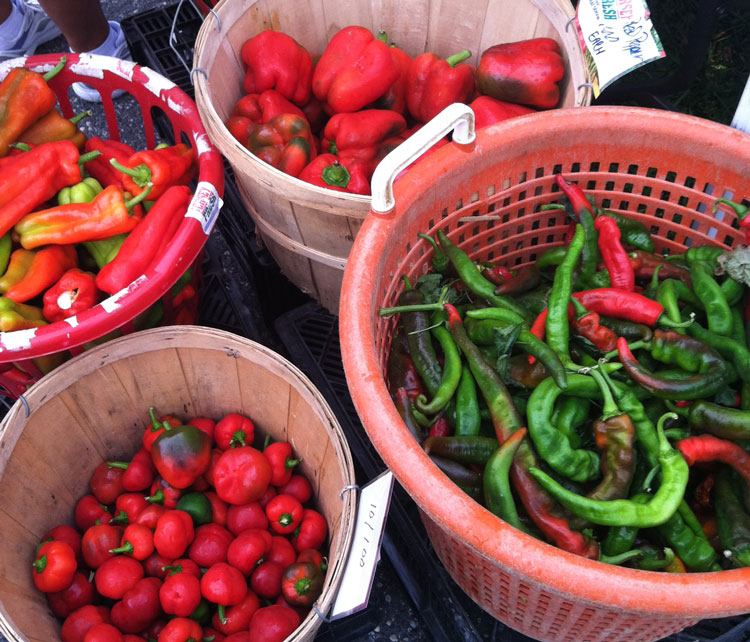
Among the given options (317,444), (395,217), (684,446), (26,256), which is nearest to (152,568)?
(317,444)

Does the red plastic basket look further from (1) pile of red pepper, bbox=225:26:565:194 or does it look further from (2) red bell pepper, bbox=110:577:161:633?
(2) red bell pepper, bbox=110:577:161:633

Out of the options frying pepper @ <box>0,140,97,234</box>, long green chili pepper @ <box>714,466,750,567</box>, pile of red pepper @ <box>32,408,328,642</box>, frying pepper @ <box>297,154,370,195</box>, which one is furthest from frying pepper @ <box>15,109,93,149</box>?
long green chili pepper @ <box>714,466,750,567</box>

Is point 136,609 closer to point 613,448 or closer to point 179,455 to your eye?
point 179,455

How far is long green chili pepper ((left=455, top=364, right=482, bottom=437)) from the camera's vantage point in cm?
128

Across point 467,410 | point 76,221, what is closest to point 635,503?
point 467,410

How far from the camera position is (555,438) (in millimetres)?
1160

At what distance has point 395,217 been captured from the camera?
122cm

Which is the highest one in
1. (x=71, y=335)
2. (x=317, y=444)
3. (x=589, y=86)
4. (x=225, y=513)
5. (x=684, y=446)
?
(x=589, y=86)

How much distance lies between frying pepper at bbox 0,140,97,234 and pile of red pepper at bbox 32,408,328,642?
24.3 inches

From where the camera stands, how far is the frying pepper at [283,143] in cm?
178

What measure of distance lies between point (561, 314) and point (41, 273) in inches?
48.5

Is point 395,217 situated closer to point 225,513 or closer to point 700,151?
point 700,151

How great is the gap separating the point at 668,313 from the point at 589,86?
610 millimetres

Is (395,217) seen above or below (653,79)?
above
